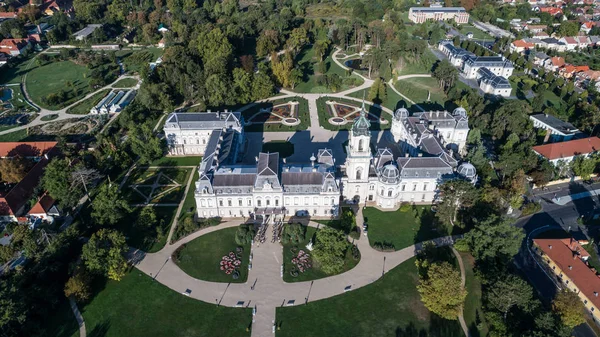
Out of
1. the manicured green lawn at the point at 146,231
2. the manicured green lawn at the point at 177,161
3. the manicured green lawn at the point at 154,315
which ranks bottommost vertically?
the manicured green lawn at the point at 154,315

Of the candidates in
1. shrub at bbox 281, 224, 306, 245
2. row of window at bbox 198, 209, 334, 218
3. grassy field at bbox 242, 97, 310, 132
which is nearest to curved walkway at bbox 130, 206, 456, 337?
shrub at bbox 281, 224, 306, 245

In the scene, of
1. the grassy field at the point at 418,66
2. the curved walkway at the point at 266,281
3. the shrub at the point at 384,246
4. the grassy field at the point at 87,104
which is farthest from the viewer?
the grassy field at the point at 418,66

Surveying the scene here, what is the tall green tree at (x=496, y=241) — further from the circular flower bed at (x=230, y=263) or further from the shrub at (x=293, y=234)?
the circular flower bed at (x=230, y=263)

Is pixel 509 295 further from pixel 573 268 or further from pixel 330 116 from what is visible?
pixel 330 116

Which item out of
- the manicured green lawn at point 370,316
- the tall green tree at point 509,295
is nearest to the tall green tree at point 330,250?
the manicured green lawn at point 370,316

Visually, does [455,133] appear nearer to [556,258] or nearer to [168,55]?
[556,258]

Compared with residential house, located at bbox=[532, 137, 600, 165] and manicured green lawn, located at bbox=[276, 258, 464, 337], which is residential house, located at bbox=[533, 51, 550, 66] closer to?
residential house, located at bbox=[532, 137, 600, 165]
